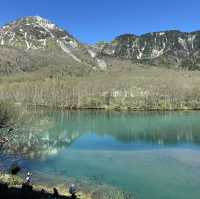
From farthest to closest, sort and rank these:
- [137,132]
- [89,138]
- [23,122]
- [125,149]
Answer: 1. [137,132]
2. [89,138]
3. [125,149]
4. [23,122]

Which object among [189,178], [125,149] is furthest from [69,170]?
[125,149]

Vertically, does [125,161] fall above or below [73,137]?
below

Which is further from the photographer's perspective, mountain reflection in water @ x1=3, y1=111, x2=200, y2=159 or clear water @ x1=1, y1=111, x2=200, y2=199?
mountain reflection in water @ x1=3, y1=111, x2=200, y2=159

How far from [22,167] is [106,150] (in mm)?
28631

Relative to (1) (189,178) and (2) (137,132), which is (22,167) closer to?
(1) (189,178)

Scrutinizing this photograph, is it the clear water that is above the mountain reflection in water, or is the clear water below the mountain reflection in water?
below

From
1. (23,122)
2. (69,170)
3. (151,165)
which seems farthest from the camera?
(23,122)

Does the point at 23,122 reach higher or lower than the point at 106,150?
higher

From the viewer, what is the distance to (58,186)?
42344 mm

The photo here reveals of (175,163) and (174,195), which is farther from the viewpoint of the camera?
(175,163)

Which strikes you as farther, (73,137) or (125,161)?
(73,137)

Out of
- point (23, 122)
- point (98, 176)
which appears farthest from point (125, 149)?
point (98, 176)

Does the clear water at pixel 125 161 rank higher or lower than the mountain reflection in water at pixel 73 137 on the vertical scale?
lower

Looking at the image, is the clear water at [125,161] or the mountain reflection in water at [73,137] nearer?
the clear water at [125,161]
